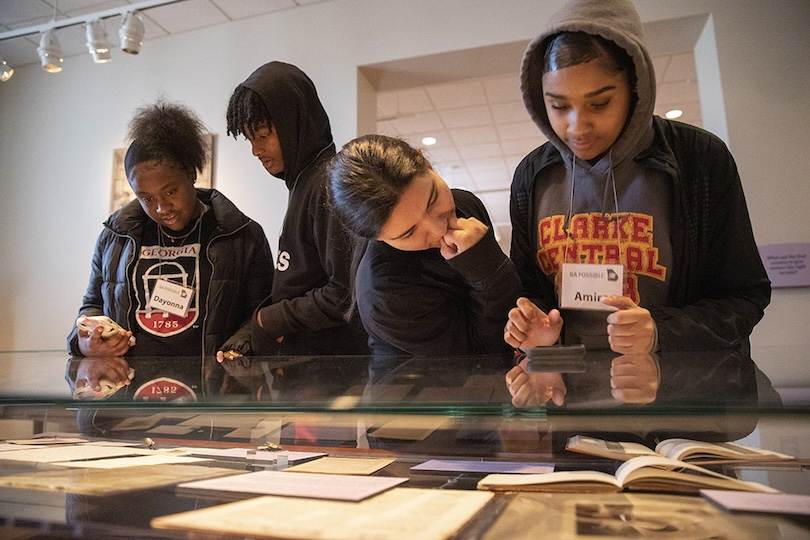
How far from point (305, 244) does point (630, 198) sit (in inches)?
34.1

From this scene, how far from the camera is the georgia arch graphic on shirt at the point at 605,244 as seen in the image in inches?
43.8

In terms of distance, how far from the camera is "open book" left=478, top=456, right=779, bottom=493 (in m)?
0.46

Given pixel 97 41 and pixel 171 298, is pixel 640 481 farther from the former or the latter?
pixel 97 41

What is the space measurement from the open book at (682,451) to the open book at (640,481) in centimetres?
6

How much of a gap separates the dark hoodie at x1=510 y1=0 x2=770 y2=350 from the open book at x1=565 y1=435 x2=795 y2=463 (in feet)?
1.37

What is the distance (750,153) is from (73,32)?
4.54m

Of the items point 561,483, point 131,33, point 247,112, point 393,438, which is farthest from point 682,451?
point 131,33

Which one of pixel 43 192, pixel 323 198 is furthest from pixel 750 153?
pixel 43 192

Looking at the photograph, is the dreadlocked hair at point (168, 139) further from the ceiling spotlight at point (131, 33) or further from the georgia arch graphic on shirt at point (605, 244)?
the ceiling spotlight at point (131, 33)

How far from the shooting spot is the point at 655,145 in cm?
118

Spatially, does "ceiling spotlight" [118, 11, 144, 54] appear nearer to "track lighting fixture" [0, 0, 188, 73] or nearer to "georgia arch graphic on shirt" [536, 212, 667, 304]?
"track lighting fixture" [0, 0, 188, 73]

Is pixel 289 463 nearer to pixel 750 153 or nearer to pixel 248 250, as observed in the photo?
pixel 248 250

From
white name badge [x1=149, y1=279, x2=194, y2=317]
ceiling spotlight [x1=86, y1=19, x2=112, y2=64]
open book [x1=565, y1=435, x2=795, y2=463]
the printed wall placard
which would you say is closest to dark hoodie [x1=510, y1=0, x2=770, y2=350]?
open book [x1=565, y1=435, x2=795, y2=463]

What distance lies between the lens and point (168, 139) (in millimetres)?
1792
